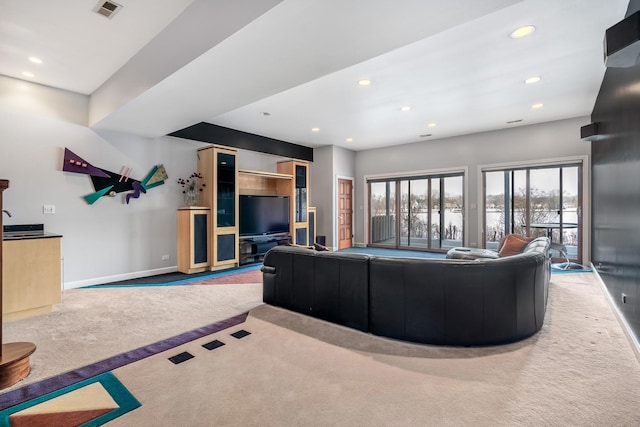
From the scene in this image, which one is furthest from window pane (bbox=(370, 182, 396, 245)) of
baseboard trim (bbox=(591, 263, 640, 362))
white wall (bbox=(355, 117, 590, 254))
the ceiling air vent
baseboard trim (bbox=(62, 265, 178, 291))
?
the ceiling air vent

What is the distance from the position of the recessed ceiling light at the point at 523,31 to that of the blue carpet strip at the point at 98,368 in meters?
3.89

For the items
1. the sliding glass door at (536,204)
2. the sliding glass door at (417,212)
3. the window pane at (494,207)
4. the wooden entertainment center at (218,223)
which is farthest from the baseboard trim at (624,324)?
the wooden entertainment center at (218,223)

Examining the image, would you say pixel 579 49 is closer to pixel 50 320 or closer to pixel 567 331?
pixel 567 331

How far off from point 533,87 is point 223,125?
524 cm

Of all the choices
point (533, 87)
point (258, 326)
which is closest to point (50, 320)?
point (258, 326)

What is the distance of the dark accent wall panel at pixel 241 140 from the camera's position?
224 inches

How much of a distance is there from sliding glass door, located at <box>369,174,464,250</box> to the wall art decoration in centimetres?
545

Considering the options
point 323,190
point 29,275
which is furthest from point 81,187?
point 323,190

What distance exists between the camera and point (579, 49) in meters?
3.30

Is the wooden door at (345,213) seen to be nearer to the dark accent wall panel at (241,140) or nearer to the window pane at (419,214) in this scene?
the dark accent wall panel at (241,140)

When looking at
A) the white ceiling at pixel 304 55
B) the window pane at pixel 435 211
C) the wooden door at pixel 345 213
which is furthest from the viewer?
the wooden door at pixel 345 213

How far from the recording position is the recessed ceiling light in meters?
2.89

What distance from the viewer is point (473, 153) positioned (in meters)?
6.95

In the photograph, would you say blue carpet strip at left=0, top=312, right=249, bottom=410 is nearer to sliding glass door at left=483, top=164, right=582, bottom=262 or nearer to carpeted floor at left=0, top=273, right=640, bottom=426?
carpeted floor at left=0, top=273, right=640, bottom=426
